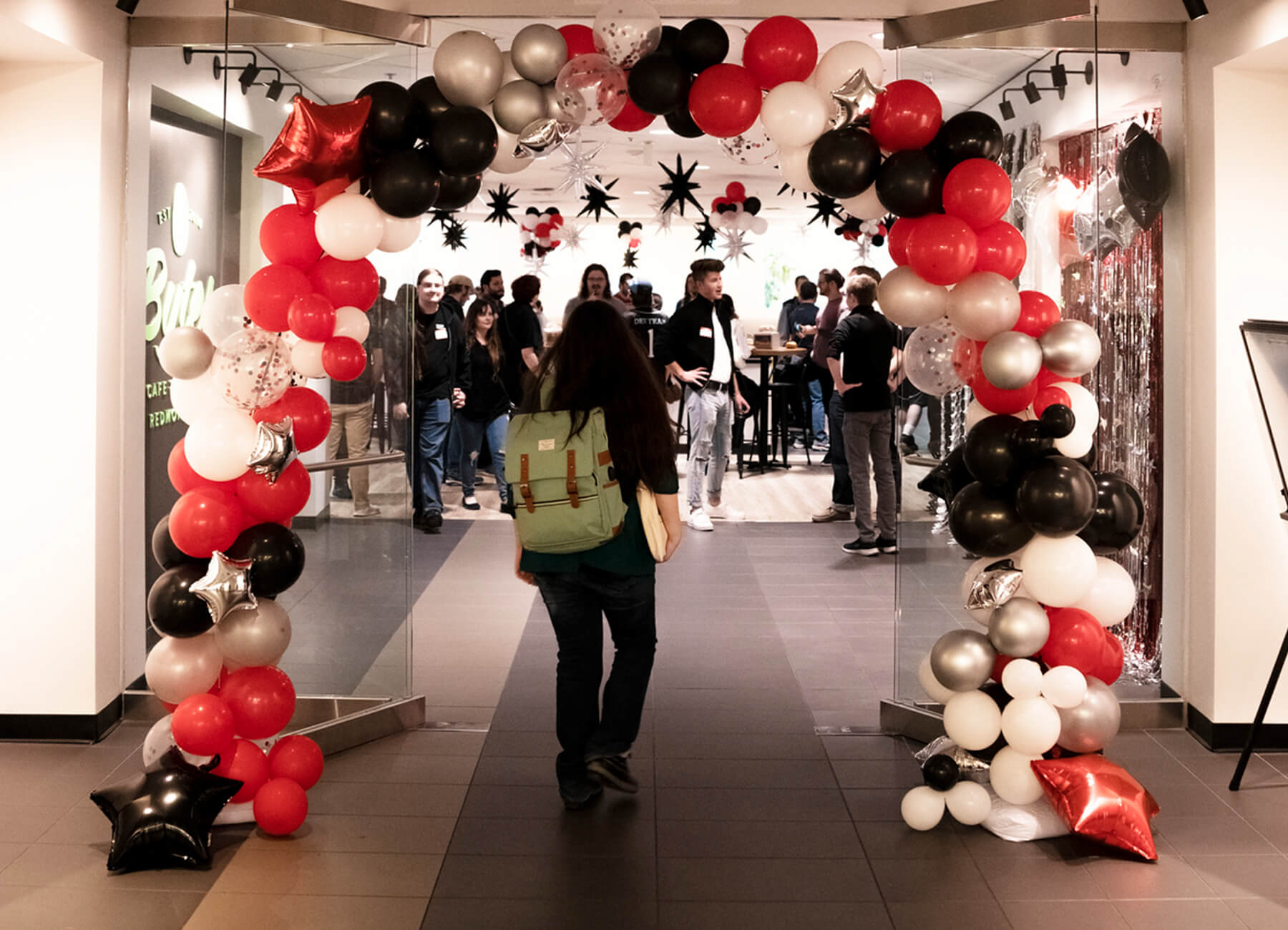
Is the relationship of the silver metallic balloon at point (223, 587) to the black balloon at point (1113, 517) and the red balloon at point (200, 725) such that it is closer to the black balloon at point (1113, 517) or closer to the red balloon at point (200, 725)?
the red balloon at point (200, 725)

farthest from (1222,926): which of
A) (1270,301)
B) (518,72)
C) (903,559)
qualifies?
(518,72)

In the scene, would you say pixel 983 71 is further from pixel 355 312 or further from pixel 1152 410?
pixel 355 312

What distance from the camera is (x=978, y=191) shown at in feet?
11.0

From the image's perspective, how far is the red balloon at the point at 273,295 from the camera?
3.38 metres

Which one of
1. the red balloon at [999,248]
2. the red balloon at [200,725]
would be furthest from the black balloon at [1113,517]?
the red balloon at [200,725]

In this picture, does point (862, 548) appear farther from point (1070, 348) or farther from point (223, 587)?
point (223, 587)

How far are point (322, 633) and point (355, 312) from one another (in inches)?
49.2

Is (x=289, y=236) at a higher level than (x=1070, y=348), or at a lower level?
higher

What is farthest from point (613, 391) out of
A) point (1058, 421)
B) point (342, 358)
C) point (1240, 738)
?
point (1240, 738)

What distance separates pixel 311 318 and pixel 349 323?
0.64ft

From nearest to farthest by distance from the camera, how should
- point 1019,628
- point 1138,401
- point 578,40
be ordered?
point 1019,628, point 578,40, point 1138,401

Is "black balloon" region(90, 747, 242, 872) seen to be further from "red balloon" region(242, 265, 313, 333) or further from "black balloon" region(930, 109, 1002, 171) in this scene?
"black balloon" region(930, 109, 1002, 171)

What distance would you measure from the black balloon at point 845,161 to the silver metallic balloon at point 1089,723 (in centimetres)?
158

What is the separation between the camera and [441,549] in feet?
24.8
